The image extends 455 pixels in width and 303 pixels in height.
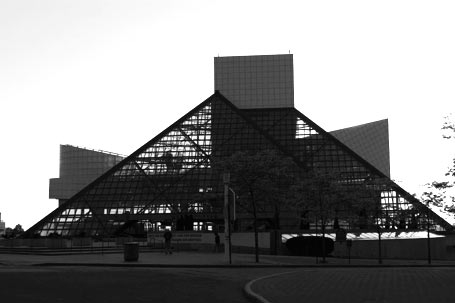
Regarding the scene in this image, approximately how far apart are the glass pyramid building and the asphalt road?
28.4 metres

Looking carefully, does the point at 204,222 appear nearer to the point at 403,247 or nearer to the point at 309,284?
the point at 403,247

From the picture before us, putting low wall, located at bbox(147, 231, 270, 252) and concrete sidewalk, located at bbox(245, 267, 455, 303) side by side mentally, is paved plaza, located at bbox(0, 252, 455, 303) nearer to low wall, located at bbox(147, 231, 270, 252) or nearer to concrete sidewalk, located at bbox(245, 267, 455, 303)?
concrete sidewalk, located at bbox(245, 267, 455, 303)

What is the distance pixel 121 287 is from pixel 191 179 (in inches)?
1821

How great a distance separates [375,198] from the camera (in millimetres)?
47219

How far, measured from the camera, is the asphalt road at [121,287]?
15172mm

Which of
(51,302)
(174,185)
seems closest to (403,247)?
(174,185)

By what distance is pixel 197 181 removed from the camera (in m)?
63.4

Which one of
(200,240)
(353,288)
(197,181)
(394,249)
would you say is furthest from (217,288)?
(197,181)

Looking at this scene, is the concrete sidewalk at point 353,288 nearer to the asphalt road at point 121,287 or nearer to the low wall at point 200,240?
the asphalt road at point 121,287

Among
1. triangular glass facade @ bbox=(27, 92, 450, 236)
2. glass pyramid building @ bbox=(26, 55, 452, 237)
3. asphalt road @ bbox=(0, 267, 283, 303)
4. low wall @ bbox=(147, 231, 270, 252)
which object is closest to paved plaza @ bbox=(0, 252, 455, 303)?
asphalt road @ bbox=(0, 267, 283, 303)

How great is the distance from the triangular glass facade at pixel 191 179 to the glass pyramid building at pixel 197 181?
91 mm

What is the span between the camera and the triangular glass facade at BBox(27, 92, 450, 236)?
5962 cm

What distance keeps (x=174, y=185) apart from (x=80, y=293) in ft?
159

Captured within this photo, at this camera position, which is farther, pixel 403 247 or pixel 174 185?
pixel 174 185
